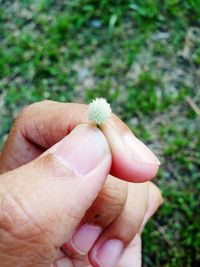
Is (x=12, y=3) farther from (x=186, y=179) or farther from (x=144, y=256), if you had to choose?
(x=144, y=256)

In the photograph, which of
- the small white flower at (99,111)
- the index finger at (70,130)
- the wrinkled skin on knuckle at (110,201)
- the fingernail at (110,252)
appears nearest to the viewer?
the small white flower at (99,111)

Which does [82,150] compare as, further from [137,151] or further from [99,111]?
[137,151]

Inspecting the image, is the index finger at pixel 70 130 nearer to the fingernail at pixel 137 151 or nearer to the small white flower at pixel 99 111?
the fingernail at pixel 137 151

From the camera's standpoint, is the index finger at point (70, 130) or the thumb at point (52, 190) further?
the index finger at point (70, 130)

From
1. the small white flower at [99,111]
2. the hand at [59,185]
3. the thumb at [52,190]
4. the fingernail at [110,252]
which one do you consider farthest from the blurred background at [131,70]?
the small white flower at [99,111]

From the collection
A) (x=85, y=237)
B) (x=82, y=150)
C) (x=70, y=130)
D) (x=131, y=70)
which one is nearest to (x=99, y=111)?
(x=82, y=150)

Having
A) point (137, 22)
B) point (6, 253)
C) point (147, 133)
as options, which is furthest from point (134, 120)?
point (6, 253)

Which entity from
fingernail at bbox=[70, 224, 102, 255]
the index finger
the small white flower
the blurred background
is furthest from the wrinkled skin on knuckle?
the blurred background
